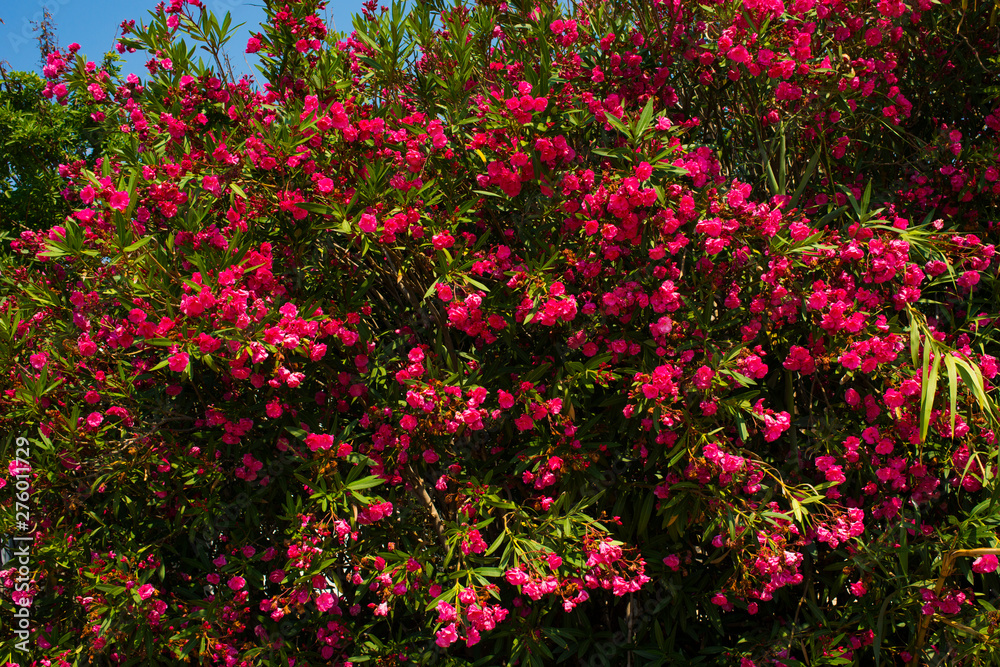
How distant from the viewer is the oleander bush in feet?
7.96

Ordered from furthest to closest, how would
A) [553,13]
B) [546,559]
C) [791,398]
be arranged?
[553,13] < [791,398] < [546,559]

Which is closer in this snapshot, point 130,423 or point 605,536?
point 605,536

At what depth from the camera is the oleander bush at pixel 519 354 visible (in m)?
2.43

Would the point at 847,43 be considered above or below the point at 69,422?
above

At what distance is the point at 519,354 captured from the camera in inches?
110

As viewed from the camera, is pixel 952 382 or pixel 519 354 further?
pixel 519 354

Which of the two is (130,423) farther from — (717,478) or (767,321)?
(767,321)

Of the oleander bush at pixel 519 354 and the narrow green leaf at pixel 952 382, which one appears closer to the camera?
the narrow green leaf at pixel 952 382

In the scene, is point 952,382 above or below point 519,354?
below

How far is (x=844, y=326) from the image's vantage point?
240cm

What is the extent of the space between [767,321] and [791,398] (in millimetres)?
369

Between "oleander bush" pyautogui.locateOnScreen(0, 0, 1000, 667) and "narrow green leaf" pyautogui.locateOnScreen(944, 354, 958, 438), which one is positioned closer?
"narrow green leaf" pyautogui.locateOnScreen(944, 354, 958, 438)

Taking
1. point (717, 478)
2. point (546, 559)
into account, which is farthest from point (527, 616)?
point (717, 478)

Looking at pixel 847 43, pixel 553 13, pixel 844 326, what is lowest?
pixel 844 326
